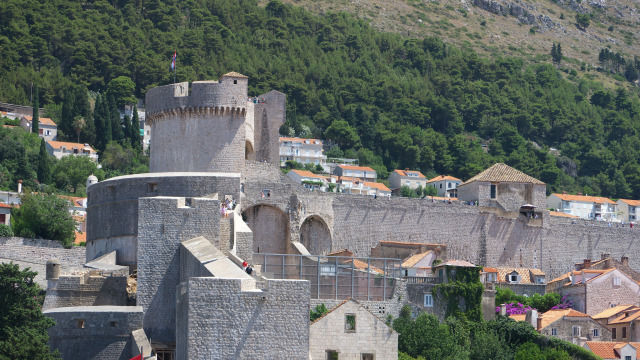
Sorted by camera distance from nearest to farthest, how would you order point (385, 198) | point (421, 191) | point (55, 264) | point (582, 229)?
point (55, 264), point (385, 198), point (582, 229), point (421, 191)

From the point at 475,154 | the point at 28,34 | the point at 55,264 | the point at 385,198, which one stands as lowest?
the point at 55,264

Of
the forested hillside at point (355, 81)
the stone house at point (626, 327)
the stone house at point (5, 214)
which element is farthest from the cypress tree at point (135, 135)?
the stone house at point (626, 327)

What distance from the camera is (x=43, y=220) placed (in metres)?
60.7

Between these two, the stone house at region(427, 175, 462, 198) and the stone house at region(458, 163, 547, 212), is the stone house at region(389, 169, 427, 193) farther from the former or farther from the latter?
the stone house at region(458, 163, 547, 212)

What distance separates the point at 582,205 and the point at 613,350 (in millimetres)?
59961

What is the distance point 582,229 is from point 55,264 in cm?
3345

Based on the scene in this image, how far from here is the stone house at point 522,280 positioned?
185 ft

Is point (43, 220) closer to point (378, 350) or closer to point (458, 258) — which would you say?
point (458, 258)

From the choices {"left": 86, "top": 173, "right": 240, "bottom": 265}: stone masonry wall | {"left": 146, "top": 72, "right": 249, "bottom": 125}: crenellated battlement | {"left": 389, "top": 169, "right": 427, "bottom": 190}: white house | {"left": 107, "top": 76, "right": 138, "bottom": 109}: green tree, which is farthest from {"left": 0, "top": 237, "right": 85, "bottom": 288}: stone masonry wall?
{"left": 389, "top": 169, "right": 427, "bottom": 190}: white house

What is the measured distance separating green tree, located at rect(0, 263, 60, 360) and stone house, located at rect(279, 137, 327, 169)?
78.7 m

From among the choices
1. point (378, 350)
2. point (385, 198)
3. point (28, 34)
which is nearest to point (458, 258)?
point (385, 198)

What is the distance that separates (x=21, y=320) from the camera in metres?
36.9

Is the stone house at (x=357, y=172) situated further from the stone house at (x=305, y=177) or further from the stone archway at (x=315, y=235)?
the stone archway at (x=315, y=235)

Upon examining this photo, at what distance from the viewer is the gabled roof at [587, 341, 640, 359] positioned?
165 feet
